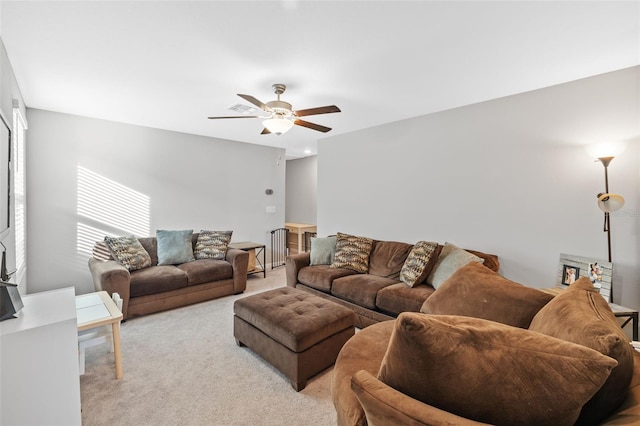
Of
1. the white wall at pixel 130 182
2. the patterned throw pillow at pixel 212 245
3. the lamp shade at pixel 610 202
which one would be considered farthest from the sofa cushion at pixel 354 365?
the white wall at pixel 130 182

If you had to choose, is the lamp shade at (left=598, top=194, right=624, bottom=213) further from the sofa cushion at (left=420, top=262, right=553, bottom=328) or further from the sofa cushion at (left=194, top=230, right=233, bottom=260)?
the sofa cushion at (left=194, top=230, right=233, bottom=260)

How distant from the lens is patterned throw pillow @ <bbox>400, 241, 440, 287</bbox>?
9.80 ft

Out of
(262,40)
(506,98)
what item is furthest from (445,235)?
(262,40)

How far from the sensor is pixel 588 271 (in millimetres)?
2488

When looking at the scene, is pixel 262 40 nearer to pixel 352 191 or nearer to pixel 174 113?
pixel 174 113

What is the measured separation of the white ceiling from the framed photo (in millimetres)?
1658

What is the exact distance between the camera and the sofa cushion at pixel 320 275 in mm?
3412

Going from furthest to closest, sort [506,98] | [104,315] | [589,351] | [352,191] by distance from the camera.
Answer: [352,191] < [506,98] < [104,315] < [589,351]

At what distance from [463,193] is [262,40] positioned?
2730 mm

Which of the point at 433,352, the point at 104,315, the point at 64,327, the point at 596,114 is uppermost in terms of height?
the point at 596,114

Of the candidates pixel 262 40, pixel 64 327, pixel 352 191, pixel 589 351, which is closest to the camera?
pixel 589 351

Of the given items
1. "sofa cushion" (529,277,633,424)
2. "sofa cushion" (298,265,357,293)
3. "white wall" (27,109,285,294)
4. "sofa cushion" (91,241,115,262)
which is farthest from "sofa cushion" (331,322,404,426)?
"white wall" (27,109,285,294)

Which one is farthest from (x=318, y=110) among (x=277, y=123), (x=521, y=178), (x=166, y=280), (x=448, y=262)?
(x=166, y=280)

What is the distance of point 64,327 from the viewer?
144 centimetres
